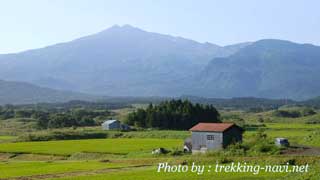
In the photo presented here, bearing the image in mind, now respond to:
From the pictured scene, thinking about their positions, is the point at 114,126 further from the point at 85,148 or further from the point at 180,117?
the point at 85,148

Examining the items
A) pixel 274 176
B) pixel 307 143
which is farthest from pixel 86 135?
pixel 274 176

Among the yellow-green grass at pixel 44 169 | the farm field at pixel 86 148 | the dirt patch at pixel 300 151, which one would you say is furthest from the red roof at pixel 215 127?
the yellow-green grass at pixel 44 169

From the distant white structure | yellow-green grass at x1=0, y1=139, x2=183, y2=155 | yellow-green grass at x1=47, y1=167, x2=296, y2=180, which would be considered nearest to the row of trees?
the distant white structure

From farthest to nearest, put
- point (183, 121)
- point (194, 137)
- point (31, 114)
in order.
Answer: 1. point (31, 114)
2. point (183, 121)
3. point (194, 137)

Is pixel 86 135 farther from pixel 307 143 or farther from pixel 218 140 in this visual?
pixel 307 143

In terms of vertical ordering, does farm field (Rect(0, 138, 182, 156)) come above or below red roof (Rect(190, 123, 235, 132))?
below

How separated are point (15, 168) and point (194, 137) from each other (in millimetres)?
19221

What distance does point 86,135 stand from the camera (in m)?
70.4

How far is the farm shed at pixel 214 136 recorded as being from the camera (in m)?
50.7

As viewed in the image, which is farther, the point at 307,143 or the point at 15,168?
the point at 307,143

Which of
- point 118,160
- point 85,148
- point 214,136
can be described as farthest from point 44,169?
point 214,136

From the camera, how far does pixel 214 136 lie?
51188 mm

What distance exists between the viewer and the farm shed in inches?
1998

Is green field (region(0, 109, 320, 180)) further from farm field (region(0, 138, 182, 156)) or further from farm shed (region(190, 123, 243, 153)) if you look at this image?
farm shed (region(190, 123, 243, 153))
